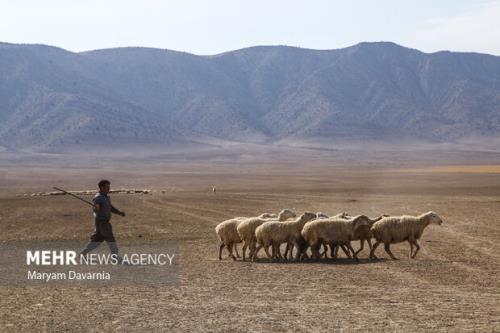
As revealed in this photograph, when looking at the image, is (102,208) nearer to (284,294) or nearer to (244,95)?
(284,294)

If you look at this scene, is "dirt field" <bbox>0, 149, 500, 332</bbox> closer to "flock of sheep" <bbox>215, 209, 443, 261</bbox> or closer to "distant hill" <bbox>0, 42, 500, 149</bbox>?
"flock of sheep" <bbox>215, 209, 443, 261</bbox>

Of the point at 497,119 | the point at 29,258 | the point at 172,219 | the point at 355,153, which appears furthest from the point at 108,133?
the point at 29,258

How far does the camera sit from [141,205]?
32344mm

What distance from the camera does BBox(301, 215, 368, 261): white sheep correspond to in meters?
15.8

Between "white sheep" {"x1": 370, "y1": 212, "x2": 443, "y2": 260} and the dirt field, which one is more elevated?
"white sheep" {"x1": 370, "y1": 212, "x2": 443, "y2": 260}

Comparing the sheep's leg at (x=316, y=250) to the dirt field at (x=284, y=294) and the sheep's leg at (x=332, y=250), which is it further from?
the dirt field at (x=284, y=294)

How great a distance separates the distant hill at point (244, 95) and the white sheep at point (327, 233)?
105 metres

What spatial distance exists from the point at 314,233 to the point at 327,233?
0.28 meters

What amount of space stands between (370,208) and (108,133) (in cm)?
9861

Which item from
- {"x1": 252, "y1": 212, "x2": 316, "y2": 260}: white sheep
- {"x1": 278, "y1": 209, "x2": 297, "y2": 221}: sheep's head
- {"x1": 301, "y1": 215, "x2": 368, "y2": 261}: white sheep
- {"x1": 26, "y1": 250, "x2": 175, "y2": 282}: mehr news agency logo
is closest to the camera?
{"x1": 26, "y1": 250, "x2": 175, "y2": 282}: mehr news agency logo

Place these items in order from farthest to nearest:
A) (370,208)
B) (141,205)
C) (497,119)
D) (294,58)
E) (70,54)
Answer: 1. (294,58)
2. (70,54)
3. (497,119)
4. (141,205)
5. (370,208)

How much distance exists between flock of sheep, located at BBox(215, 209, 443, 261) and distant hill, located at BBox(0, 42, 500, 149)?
105 metres

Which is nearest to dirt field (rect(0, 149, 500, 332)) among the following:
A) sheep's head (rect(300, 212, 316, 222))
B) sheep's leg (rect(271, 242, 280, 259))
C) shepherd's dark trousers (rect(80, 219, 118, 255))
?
sheep's leg (rect(271, 242, 280, 259))

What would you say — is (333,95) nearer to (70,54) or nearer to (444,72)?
(444,72)
